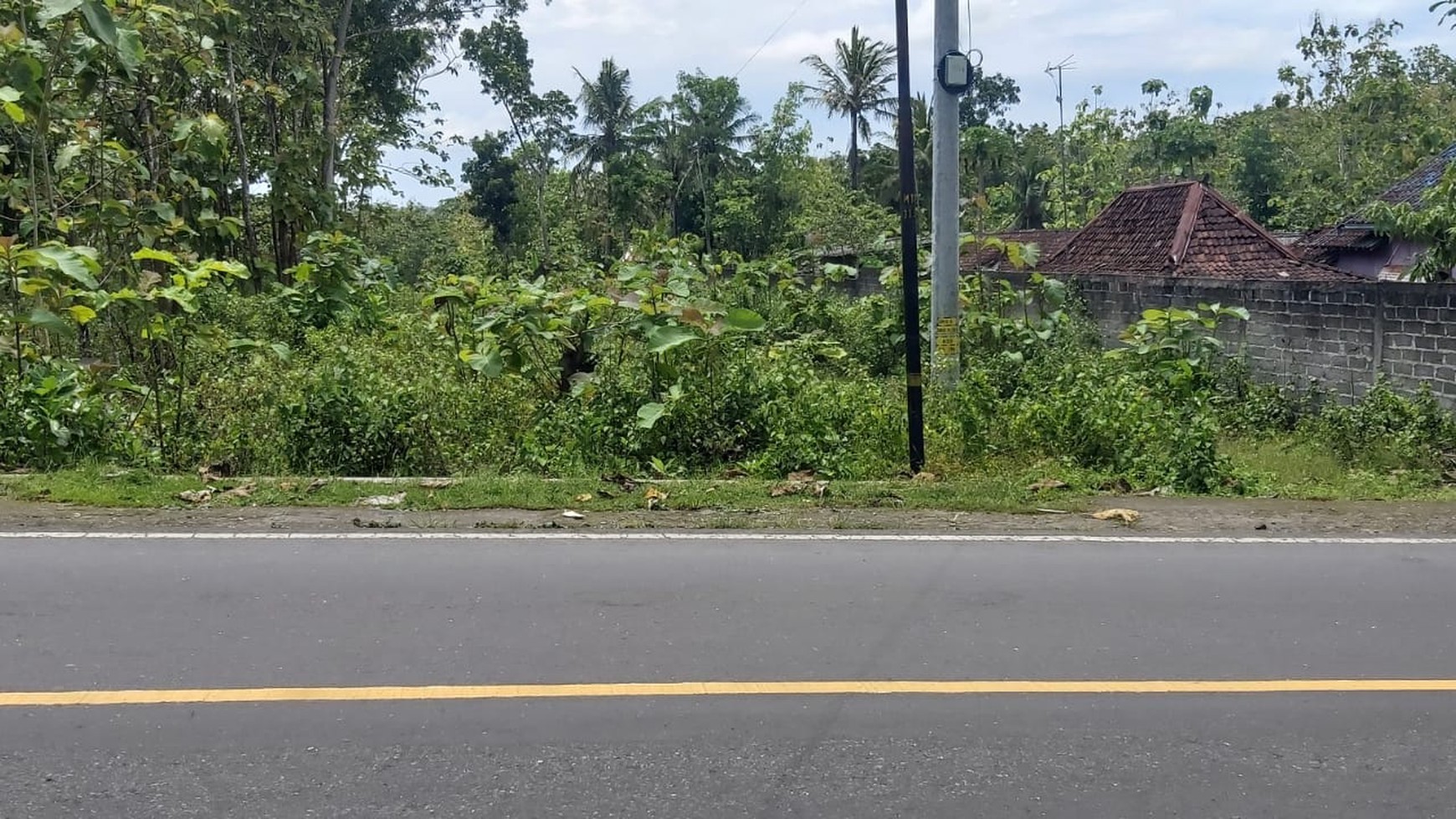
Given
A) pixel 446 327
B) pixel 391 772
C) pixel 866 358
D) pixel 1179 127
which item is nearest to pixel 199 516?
pixel 391 772

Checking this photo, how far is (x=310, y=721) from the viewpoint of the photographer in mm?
4258

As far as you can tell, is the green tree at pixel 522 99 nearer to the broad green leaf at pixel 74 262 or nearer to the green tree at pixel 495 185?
the green tree at pixel 495 185

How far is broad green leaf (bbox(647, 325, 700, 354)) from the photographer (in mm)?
10281

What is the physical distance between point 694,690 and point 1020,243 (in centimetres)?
2319

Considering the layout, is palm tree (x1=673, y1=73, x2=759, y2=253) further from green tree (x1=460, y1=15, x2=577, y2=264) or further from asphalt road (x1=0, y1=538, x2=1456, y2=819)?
asphalt road (x1=0, y1=538, x2=1456, y2=819)

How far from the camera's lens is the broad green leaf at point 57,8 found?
30.3 ft

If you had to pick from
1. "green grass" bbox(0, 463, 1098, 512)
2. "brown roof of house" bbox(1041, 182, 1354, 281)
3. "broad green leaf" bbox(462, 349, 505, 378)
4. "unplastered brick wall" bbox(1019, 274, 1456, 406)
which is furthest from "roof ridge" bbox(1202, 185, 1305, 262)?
"broad green leaf" bbox(462, 349, 505, 378)

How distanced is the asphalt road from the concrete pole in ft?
16.1

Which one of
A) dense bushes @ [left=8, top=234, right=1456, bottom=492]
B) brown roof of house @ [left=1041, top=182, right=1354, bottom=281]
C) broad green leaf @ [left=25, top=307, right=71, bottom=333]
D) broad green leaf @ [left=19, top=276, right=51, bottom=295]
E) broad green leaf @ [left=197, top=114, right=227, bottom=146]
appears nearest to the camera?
broad green leaf @ [left=25, top=307, right=71, bottom=333]

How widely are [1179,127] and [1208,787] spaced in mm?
38532

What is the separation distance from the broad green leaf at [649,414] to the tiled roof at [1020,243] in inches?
618

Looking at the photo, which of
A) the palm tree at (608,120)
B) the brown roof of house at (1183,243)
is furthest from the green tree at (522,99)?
the brown roof of house at (1183,243)

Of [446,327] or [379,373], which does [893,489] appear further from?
[446,327]

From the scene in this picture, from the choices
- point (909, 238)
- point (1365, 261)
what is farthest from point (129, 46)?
point (1365, 261)
